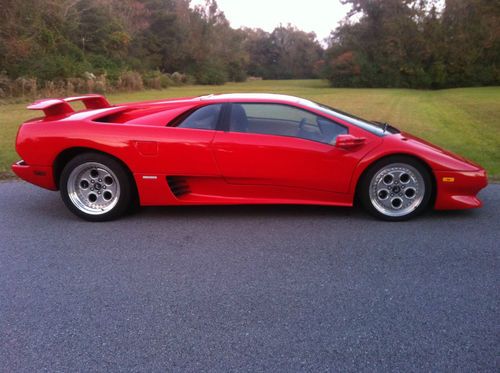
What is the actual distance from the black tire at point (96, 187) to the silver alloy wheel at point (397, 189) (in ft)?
7.89

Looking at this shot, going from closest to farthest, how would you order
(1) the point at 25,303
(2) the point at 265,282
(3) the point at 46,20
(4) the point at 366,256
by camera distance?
(1) the point at 25,303 < (2) the point at 265,282 < (4) the point at 366,256 < (3) the point at 46,20

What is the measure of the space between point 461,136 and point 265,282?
8248 millimetres

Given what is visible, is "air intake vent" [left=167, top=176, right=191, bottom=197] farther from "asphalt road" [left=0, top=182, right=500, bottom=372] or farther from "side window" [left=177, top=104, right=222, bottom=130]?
"side window" [left=177, top=104, right=222, bottom=130]

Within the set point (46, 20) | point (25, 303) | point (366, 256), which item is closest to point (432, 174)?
point (366, 256)

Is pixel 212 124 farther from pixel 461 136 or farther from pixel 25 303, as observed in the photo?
pixel 461 136

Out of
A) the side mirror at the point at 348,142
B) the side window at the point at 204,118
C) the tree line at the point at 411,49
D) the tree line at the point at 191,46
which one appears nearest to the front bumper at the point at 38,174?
the side window at the point at 204,118

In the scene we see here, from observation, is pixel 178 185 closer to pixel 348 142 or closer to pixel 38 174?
pixel 38 174

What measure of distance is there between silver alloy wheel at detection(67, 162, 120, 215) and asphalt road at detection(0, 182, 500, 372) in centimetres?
19

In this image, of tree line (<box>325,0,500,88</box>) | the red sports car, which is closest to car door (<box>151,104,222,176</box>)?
the red sports car

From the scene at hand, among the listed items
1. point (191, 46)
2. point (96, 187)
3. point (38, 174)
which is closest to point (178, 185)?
point (96, 187)

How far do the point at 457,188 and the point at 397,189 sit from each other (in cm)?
56

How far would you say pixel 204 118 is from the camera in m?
4.39

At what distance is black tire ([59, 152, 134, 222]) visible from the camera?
431 cm

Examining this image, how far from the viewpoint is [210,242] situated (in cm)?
383
